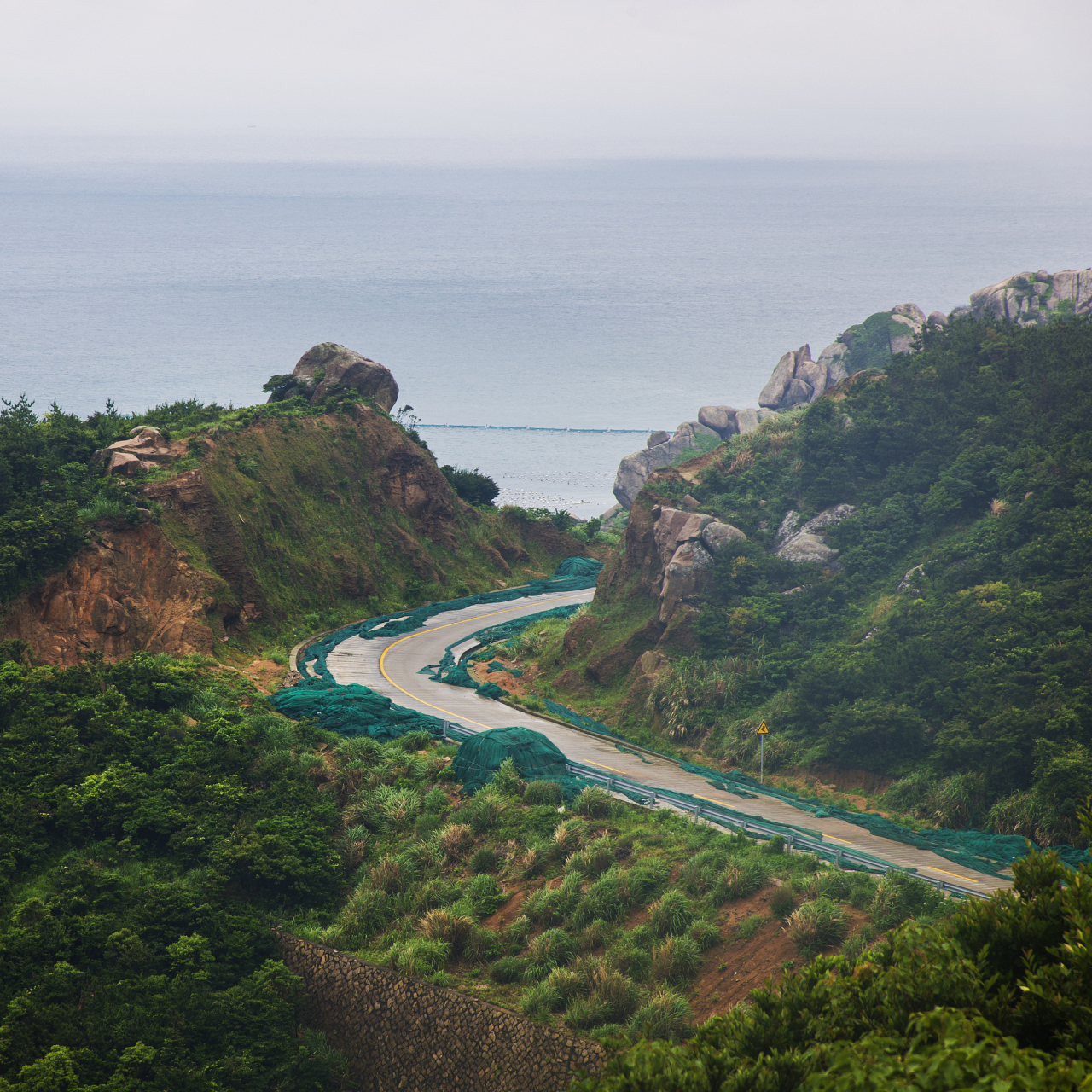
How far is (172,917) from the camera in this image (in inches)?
995

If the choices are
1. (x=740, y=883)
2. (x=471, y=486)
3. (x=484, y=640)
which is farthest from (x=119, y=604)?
(x=471, y=486)

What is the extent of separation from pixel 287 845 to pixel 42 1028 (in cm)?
745

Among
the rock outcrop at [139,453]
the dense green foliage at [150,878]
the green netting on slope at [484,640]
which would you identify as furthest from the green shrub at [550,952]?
the rock outcrop at [139,453]

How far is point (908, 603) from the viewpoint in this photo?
3956cm

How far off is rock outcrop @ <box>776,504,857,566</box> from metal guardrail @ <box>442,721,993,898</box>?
624 inches

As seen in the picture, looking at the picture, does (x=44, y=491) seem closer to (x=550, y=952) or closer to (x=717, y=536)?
(x=717, y=536)

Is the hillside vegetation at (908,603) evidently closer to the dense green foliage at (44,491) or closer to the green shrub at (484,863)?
the green shrub at (484,863)

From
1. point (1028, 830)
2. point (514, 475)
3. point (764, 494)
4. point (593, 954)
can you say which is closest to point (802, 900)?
point (593, 954)

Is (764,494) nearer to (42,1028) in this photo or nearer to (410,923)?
(410,923)

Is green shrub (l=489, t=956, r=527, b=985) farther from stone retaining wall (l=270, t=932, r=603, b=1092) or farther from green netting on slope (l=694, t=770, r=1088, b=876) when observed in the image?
green netting on slope (l=694, t=770, r=1088, b=876)

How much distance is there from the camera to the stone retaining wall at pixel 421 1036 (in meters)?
21.0

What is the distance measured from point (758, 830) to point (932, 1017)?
15.8 meters

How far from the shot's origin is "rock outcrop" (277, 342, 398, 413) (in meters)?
62.2

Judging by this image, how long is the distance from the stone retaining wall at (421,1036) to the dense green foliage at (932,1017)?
650cm
